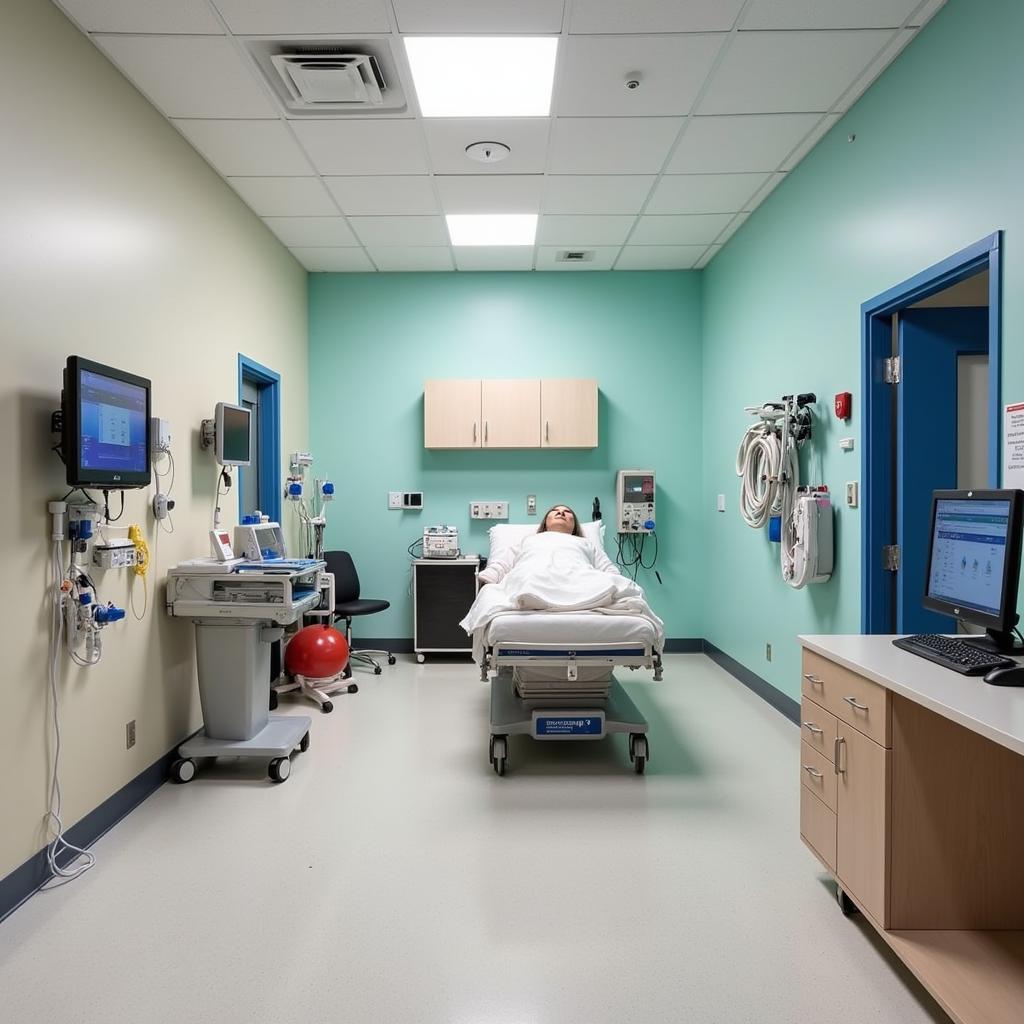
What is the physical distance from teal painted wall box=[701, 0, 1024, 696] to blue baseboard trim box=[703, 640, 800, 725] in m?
0.07

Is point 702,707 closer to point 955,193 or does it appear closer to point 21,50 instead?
point 955,193

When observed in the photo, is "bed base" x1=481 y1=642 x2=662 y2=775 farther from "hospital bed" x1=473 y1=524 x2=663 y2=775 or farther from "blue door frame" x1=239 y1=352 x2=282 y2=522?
"blue door frame" x1=239 y1=352 x2=282 y2=522

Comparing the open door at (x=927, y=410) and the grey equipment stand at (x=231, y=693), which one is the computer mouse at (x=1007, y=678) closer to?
the open door at (x=927, y=410)

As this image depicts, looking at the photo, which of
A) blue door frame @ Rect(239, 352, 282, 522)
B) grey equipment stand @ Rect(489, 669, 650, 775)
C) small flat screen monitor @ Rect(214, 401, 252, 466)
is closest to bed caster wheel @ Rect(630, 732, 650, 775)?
grey equipment stand @ Rect(489, 669, 650, 775)

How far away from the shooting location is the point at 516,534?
5082mm

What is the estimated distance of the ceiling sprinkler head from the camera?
11.6ft

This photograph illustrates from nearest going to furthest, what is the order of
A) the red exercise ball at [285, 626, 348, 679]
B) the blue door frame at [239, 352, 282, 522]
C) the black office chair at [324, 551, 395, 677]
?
the red exercise ball at [285, 626, 348, 679], the blue door frame at [239, 352, 282, 522], the black office chair at [324, 551, 395, 677]

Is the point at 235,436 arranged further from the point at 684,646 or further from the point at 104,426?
the point at 684,646

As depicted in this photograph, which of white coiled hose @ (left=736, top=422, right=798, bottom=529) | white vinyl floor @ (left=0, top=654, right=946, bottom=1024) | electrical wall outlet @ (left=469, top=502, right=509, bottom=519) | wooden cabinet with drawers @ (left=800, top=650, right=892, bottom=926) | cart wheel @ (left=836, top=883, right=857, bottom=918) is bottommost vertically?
white vinyl floor @ (left=0, top=654, right=946, bottom=1024)

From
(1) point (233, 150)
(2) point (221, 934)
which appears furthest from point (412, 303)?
(2) point (221, 934)

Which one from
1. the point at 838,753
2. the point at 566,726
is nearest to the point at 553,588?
the point at 566,726

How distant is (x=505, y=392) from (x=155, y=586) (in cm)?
308

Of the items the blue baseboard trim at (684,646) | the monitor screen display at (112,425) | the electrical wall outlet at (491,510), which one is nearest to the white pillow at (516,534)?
the electrical wall outlet at (491,510)

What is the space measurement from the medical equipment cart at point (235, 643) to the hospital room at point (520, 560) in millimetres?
23
